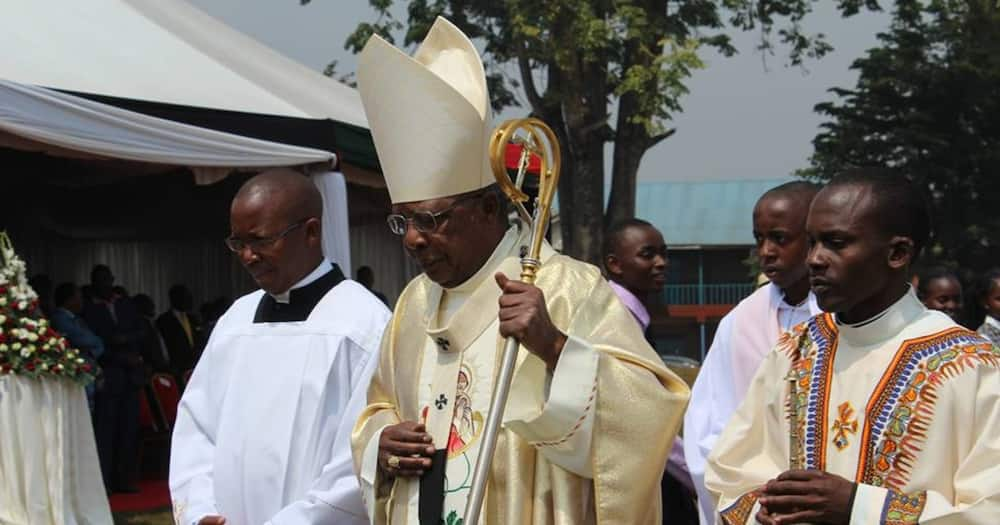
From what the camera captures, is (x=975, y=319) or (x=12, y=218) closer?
(x=975, y=319)

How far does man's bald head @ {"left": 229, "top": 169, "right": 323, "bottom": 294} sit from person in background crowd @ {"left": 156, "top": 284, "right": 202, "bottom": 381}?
8.60 meters

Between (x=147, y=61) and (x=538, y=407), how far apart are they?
8.24 m

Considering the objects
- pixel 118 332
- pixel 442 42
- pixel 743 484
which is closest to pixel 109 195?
pixel 118 332

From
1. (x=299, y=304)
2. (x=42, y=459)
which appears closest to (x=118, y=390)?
(x=42, y=459)

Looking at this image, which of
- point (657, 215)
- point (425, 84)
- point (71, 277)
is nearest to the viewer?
point (425, 84)

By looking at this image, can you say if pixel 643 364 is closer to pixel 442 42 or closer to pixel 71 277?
pixel 442 42

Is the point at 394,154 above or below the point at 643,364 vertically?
above

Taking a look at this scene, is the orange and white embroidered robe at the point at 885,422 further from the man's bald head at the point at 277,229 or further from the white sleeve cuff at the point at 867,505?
the man's bald head at the point at 277,229

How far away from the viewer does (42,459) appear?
8.51 metres

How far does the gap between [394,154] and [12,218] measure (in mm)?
11618

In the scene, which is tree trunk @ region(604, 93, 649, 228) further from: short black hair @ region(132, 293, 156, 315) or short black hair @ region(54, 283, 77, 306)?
short black hair @ region(54, 283, 77, 306)

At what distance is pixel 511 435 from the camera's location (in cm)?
354

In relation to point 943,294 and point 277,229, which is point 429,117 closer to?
point 277,229

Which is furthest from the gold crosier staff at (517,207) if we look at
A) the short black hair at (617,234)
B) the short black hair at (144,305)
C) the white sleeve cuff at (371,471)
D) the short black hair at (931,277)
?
the short black hair at (144,305)
